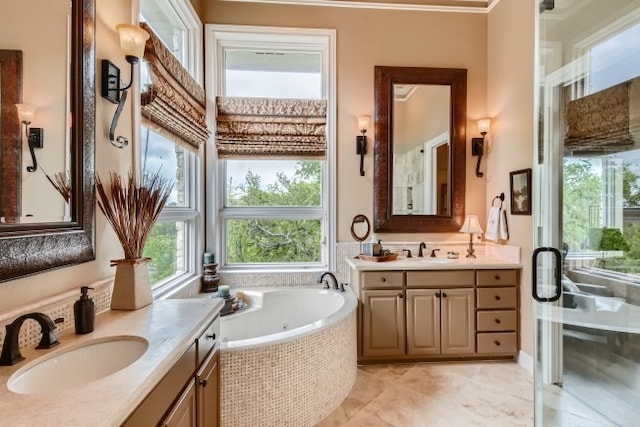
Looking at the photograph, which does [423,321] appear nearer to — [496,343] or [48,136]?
[496,343]

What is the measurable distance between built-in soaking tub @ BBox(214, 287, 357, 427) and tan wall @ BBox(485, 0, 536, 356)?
1.49 metres

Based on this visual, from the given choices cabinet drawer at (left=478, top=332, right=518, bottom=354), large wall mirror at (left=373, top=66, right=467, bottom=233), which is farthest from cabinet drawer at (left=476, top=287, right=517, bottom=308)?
large wall mirror at (left=373, top=66, right=467, bottom=233)

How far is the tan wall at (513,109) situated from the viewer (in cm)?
260

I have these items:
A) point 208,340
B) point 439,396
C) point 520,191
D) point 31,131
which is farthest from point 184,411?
point 520,191

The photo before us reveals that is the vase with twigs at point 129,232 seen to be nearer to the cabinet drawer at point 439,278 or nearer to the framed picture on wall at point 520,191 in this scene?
the cabinet drawer at point 439,278

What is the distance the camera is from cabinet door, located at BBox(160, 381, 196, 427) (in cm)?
104

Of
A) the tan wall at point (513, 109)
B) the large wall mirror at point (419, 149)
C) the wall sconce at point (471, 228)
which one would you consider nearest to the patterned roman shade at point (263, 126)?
the large wall mirror at point (419, 149)

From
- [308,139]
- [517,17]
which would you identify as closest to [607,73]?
[517,17]

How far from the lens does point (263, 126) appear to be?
3039mm

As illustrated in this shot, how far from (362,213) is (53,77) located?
8.02ft

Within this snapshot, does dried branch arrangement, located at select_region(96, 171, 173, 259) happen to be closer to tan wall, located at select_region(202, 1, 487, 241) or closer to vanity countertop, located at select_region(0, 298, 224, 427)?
vanity countertop, located at select_region(0, 298, 224, 427)

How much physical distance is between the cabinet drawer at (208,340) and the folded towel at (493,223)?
2.48m

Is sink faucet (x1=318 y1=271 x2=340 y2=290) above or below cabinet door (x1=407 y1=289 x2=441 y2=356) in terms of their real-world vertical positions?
above

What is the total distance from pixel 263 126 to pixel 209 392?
225 cm
